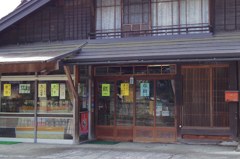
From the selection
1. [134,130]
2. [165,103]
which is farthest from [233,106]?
[134,130]

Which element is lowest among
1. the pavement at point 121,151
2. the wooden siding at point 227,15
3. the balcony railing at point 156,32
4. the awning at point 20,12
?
the pavement at point 121,151

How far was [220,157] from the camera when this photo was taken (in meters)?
12.2

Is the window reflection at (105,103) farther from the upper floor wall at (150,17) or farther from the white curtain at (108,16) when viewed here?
the white curtain at (108,16)

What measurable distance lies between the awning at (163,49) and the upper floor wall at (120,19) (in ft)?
1.79

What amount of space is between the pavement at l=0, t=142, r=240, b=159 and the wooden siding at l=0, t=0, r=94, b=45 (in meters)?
4.53

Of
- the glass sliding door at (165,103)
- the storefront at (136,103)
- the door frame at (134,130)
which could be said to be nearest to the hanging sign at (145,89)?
the storefront at (136,103)

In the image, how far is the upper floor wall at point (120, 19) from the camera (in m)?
15.0

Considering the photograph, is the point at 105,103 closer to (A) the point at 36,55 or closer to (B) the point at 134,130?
(B) the point at 134,130

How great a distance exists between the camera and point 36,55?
50.8 feet

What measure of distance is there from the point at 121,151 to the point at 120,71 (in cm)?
373

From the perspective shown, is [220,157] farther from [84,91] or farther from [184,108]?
[84,91]

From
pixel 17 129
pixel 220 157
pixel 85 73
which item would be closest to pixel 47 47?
pixel 85 73

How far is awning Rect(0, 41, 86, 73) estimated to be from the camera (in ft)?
47.5

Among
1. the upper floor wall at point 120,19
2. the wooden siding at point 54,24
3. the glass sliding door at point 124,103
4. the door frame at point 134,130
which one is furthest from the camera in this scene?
the wooden siding at point 54,24
